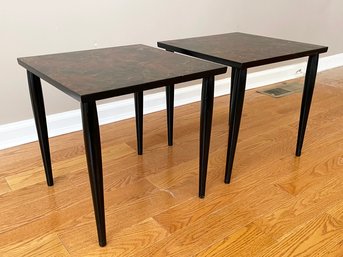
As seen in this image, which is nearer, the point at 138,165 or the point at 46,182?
the point at 46,182

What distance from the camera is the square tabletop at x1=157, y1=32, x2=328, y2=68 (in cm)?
118

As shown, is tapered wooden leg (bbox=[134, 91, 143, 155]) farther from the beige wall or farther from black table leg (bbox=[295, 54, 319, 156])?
black table leg (bbox=[295, 54, 319, 156])

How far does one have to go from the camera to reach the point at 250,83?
99.5 inches

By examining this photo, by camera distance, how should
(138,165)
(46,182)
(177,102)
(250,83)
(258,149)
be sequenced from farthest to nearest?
(250,83) < (177,102) < (258,149) < (138,165) < (46,182)

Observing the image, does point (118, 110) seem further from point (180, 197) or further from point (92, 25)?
point (180, 197)

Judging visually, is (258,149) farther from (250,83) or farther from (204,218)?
(250,83)

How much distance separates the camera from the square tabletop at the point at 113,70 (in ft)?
2.90

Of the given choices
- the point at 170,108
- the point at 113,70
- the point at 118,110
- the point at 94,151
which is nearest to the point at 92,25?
the point at 118,110

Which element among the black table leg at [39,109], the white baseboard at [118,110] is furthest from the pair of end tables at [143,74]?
the white baseboard at [118,110]

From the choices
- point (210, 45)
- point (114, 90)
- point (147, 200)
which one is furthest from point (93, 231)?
point (210, 45)

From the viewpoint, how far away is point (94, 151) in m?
0.91

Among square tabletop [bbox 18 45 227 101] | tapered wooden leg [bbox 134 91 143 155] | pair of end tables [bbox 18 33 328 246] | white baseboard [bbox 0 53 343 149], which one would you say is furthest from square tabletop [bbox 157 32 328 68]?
white baseboard [bbox 0 53 343 149]

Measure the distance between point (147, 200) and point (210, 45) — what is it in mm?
663

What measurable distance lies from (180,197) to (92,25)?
97 cm
